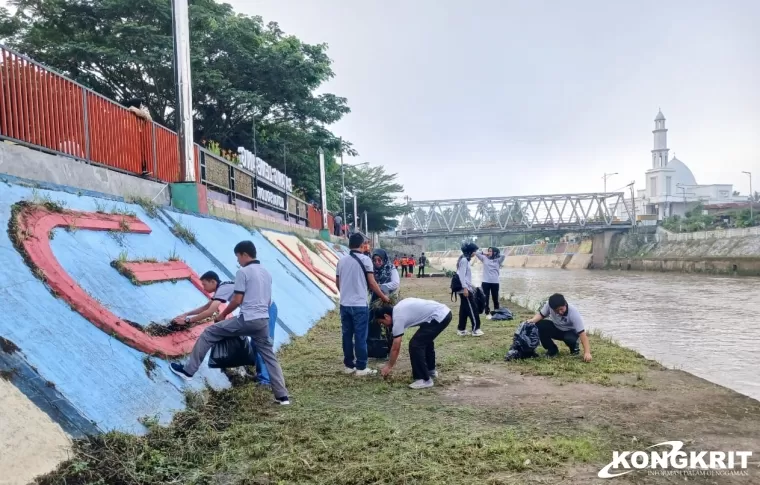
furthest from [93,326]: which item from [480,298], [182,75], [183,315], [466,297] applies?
[480,298]

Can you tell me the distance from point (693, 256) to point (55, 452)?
4224 cm

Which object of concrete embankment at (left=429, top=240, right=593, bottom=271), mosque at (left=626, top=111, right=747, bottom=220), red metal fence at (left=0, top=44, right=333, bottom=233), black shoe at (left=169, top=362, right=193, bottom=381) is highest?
mosque at (left=626, top=111, right=747, bottom=220)

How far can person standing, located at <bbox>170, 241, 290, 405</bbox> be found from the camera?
446cm

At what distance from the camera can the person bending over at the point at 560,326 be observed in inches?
252

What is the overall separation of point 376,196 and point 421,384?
4768 cm

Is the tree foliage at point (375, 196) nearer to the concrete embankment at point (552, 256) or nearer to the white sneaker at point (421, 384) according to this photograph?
the concrete embankment at point (552, 256)

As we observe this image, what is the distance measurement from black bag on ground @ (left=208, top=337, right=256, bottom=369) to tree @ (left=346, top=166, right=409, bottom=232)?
4564 cm

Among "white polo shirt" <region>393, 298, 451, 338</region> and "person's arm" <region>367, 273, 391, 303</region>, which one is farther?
"person's arm" <region>367, 273, 391, 303</region>

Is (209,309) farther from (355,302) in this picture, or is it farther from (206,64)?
(206,64)

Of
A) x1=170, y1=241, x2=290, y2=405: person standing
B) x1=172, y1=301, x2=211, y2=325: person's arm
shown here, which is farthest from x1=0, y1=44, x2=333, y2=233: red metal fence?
x1=170, y1=241, x2=290, y2=405: person standing

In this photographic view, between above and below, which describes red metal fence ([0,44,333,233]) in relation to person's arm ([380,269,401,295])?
above

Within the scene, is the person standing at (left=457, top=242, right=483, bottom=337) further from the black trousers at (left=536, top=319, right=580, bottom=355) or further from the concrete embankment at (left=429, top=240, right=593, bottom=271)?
the concrete embankment at (left=429, top=240, right=593, bottom=271)

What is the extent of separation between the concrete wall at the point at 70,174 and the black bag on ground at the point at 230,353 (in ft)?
9.50

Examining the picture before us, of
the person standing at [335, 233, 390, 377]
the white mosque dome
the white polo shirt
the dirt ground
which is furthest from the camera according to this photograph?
the white mosque dome
